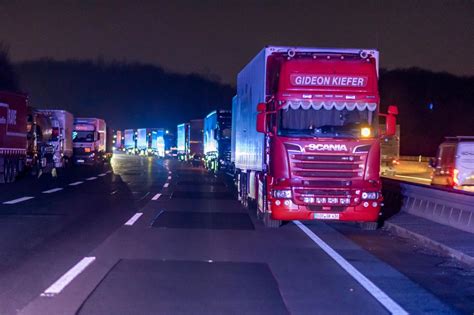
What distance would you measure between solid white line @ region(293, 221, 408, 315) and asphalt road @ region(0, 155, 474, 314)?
2 cm

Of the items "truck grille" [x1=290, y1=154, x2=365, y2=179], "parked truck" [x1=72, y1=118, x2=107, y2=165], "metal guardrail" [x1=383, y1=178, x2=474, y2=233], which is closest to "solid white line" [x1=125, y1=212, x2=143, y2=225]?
"truck grille" [x1=290, y1=154, x2=365, y2=179]

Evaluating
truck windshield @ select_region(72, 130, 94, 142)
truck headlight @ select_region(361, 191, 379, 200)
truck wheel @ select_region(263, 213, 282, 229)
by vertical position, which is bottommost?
truck wheel @ select_region(263, 213, 282, 229)

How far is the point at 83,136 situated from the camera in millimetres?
56281

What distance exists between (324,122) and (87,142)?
42861 millimetres

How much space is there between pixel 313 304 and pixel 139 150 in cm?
10000

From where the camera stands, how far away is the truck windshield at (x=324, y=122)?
48.8ft

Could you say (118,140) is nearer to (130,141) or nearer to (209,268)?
(130,141)

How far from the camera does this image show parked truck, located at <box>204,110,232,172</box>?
3970 cm

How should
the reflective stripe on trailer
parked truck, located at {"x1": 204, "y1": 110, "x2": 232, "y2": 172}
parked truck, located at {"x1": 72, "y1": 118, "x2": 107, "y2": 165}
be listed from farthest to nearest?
parked truck, located at {"x1": 72, "y1": 118, "x2": 107, "y2": 165}
parked truck, located at {"x1": 204, "y1": 110, "x2": 232, "y2": 172}
the reflective stripe on trailer

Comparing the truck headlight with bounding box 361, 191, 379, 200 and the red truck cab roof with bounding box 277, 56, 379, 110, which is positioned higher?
the red truck cab roof with bounding box 277, 56, 379, 110

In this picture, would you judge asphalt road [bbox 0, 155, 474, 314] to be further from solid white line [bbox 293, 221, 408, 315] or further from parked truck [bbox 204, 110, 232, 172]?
parked truck [bbox 204, 110, 232, 172]

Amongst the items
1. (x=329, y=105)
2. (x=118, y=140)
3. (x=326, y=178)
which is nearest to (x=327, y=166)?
(x=326, y=178)

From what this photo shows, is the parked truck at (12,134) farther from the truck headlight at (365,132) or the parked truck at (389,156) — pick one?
the parked truck at (389,156)

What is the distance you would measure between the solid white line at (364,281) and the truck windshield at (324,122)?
7.33ft
